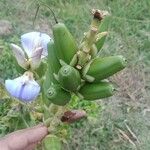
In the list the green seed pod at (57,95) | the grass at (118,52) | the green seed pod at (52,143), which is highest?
the green seed pod at (57,95)

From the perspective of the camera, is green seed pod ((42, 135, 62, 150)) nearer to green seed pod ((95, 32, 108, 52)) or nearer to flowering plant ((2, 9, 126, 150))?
flowering plant ((2, 9, 126, 150))

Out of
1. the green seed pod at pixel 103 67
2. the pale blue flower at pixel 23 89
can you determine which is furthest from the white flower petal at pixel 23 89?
the green seed pod at pixel 103 67

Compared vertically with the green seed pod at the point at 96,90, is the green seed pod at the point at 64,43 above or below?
above

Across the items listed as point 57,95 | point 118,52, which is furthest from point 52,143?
point 118,52

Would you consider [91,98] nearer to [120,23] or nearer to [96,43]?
[96,43]

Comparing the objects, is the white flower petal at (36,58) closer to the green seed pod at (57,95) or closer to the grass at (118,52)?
the green seed pod at (57,95)

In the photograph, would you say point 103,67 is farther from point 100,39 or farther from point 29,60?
point 29,60

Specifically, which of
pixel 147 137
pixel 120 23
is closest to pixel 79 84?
pixel 147 137
